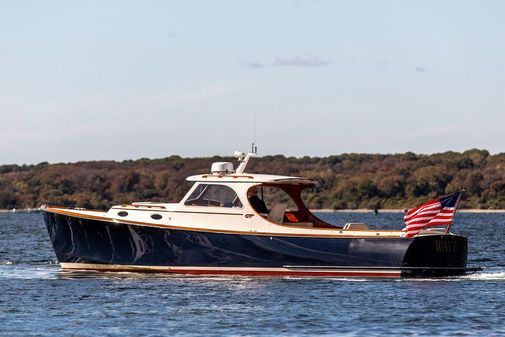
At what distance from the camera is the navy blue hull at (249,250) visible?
1526 inches

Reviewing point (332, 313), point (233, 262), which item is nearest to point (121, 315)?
point (332, 313)

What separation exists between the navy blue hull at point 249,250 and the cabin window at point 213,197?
1.06 meters

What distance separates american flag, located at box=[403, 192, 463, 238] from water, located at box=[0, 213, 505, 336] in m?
1.63

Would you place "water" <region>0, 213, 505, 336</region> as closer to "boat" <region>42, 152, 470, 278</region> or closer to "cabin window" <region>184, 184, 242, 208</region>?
"boat" <region>42, 152, 470, 278</region>

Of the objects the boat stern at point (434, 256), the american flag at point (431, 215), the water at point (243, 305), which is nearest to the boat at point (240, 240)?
the boat stern at point (434, 256)

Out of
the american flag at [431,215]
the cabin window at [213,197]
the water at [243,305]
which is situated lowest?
the water at [243,305]

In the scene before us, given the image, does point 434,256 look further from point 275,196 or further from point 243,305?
point 243,305

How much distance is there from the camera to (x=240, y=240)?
130ft

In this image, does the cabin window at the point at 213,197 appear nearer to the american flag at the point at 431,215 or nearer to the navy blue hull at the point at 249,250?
the navy blue hull at the point at 249,250

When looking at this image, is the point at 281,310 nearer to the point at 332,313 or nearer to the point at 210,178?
the point at 332,313

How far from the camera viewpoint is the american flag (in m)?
38.5

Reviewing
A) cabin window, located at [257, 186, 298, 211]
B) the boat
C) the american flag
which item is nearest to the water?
the boat

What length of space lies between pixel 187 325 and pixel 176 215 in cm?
971

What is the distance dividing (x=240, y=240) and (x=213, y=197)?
174 cm
